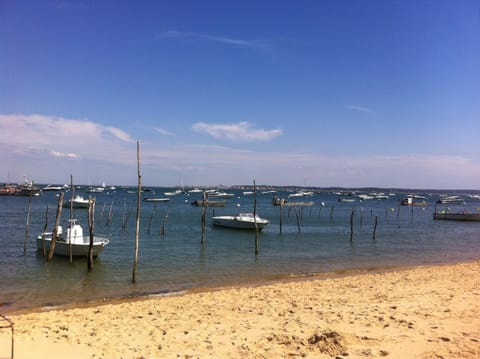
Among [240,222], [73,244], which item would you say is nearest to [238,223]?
[240,222]

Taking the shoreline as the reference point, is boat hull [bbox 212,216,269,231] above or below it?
above

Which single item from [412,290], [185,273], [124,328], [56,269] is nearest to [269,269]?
[185,273]

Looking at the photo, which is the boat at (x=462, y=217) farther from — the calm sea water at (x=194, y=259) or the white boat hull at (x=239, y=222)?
the white boat hull at (x=239, y=222)

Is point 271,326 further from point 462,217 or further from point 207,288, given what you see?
point 462,217

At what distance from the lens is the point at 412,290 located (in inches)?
637

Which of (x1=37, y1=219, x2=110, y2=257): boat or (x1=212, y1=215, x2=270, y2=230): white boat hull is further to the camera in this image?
(x1=212, y1=215, x2=270, y2=230): white boat hull

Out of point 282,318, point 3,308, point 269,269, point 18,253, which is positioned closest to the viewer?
point 282,318

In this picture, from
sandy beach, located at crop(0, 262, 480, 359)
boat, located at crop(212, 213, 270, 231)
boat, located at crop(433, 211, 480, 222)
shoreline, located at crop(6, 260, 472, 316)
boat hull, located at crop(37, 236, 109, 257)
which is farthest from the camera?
boat, located at crop(433, 211, 480, 222)

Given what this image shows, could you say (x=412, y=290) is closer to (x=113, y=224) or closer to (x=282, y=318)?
(x=282, y=318)

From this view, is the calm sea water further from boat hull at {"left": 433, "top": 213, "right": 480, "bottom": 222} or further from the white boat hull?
boat hull at {"left": 433, "top": 213, "right": 480, "bottom": 222}

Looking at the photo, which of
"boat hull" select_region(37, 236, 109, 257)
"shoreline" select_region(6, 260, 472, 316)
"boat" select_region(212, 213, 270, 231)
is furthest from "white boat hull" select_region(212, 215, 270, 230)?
"boat hull" select_region(37, 236, 109, 257)

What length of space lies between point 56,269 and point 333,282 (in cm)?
1547

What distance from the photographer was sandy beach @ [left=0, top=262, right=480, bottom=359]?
29.8 ft

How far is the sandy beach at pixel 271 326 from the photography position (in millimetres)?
9094
